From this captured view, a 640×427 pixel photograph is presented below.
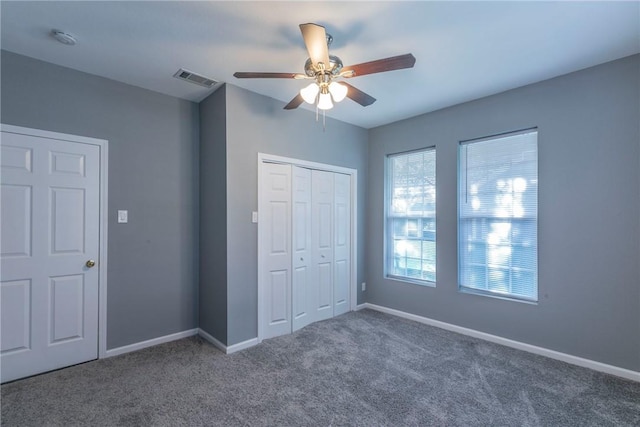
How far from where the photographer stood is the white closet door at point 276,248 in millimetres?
3307

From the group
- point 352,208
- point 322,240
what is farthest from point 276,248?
point 352,208

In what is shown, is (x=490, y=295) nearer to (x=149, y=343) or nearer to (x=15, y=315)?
(x=149, y=343)

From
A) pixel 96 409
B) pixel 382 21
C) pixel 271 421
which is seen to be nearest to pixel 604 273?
pixel 382 21

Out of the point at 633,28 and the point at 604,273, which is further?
the point at 604,273

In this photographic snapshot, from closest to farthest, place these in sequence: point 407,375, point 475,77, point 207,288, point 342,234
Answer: point 407,375 < point 475,77 < point 207,288 < point 342,234

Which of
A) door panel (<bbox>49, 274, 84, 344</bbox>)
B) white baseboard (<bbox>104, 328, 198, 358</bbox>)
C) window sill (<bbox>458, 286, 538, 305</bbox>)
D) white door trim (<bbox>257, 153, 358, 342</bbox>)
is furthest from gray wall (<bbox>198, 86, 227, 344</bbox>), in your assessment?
window sill (<bbox>458, 286, 538, 305</bbox>)

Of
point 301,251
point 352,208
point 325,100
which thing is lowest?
point 301,251

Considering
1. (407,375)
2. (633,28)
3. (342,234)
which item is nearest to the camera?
(633,28)

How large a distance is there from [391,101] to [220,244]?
2415 millimetres

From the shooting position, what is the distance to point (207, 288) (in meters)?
3.30

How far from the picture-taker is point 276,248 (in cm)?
341

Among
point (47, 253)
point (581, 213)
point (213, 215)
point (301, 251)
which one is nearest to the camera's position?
point (47, 253)

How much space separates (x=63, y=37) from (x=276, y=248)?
247 centimetres

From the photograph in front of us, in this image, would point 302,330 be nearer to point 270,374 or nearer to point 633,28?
point 270,374
